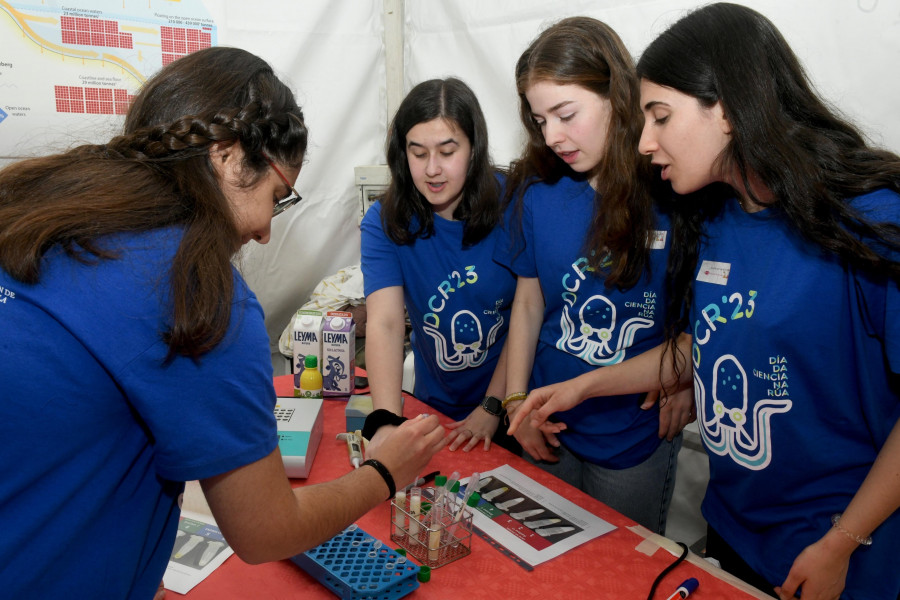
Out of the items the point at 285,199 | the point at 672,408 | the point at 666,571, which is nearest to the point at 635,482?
the point at 672,408

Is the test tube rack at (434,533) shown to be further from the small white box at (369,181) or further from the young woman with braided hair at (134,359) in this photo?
the small white box at (369,181)

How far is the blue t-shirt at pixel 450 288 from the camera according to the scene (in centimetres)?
158

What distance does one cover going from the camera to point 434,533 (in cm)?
101

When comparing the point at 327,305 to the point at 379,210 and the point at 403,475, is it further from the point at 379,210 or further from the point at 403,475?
the point at 403,475

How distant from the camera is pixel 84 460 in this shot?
65cm

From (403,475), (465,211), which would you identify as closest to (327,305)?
(465,211)

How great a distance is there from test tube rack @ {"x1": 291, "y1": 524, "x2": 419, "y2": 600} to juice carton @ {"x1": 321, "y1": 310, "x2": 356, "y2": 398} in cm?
72

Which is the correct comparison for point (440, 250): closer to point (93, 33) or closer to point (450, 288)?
point (450, 288)

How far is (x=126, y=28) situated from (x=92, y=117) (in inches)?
14.1

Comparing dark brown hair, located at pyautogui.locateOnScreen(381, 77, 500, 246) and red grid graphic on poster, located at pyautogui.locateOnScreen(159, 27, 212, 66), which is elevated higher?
red grid graphic on poster, located at pyautogui.locateOnScreen(159, 27, 212, 66)

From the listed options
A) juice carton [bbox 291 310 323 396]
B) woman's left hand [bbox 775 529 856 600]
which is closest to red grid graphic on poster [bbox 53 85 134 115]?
juice carton [bbox 291 310 323 396]

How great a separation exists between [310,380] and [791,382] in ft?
3.80

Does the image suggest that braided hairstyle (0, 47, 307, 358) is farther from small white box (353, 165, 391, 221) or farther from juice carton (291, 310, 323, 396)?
small white box (353, 165, 391, 221)

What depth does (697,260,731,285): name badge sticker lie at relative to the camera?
114cm
